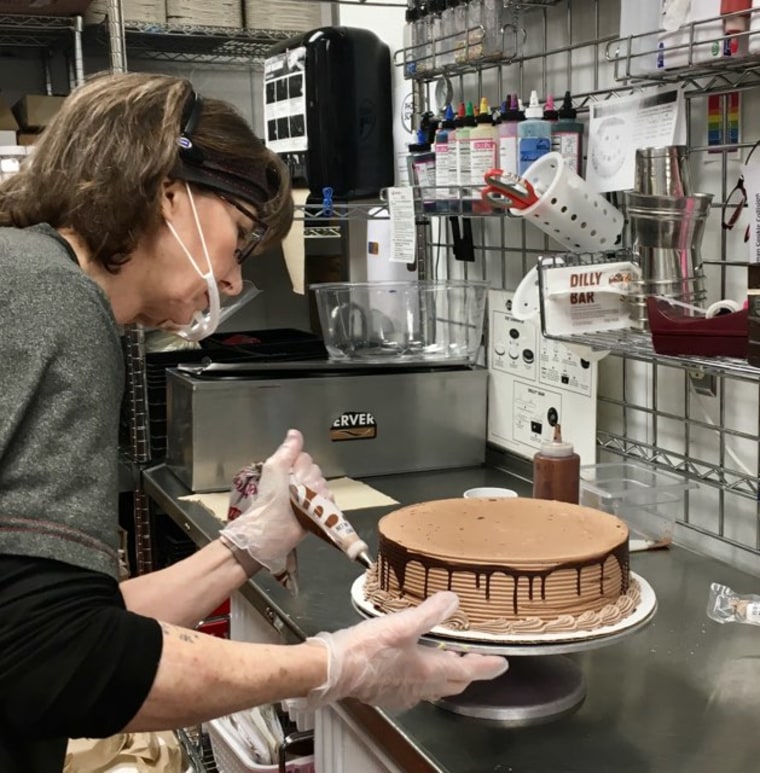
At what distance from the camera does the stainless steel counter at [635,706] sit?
1.07 metres

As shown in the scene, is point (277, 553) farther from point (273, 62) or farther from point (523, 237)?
point (273, 62)

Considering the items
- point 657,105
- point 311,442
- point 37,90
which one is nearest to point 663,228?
point 657,105

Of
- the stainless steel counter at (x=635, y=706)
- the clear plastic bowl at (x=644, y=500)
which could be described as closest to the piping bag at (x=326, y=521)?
the stainless steel counter at (x=635, y=706)

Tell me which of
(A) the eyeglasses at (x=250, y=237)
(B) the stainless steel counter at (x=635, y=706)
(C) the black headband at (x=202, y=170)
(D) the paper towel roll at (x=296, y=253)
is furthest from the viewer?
(D) the paper towel roll at (x=296, y=253)

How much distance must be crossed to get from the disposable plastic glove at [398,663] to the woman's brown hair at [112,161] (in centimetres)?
52

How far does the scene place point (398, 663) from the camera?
110 cm

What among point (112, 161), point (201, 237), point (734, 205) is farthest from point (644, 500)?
point (112, 161)

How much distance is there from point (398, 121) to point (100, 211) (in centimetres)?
159

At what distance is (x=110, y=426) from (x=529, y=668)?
24.4 inches

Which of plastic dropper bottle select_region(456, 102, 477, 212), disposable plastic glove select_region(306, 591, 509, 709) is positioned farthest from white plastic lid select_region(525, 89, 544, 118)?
disposable plastic glove select_region(306, 591, 509, 709)

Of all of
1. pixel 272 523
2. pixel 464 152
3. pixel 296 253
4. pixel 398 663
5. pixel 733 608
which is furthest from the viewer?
pixel 296 253

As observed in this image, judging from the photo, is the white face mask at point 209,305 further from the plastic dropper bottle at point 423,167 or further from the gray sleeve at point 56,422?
the plastic dropper bottle at point 423,167

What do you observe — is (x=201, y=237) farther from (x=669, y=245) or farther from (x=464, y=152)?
(x=464, y=152)

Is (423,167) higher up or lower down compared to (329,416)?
higher up
